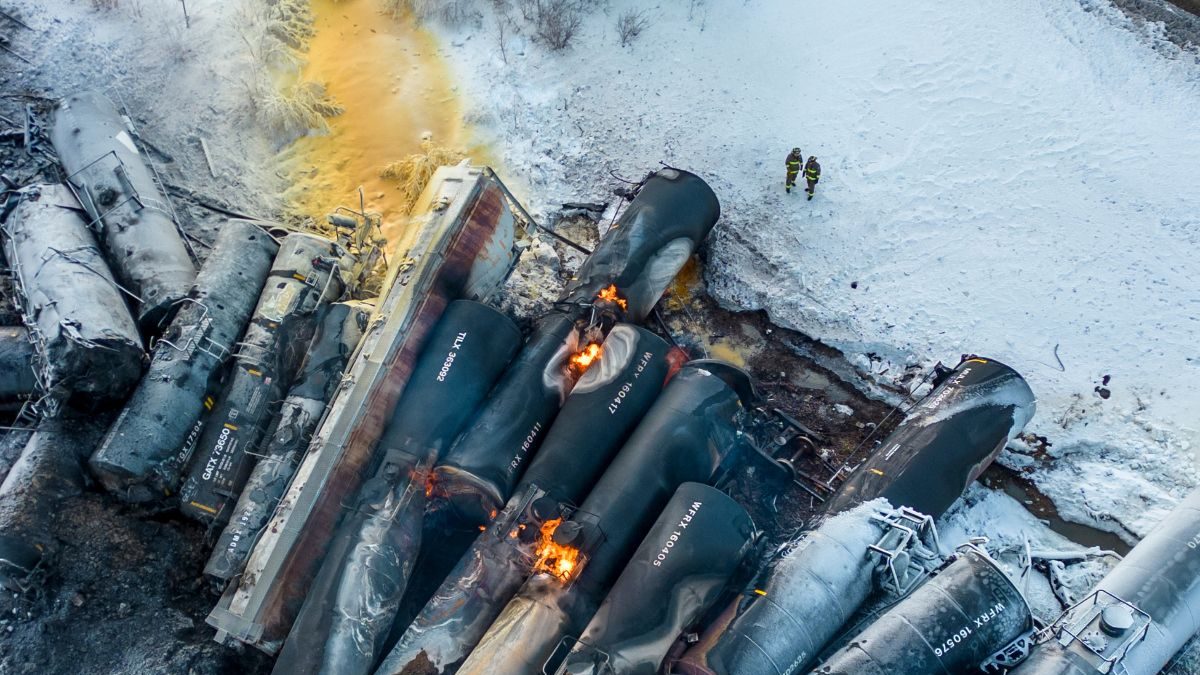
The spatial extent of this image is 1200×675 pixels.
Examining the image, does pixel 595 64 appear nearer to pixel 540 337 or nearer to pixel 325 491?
pixel 540 337

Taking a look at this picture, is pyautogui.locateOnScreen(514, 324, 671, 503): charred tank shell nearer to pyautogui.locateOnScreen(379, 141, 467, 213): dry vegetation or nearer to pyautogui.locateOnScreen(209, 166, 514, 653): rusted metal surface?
pyautogui.locateOnScreen(209, 166, 514, 653): rusted metal surface

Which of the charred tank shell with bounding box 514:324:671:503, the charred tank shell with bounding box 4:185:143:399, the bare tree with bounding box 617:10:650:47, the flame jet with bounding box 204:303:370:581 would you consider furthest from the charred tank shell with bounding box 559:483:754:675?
the bare tree with bounding box 617:10:650:47

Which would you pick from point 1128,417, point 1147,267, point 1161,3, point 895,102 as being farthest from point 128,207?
point 1161,3

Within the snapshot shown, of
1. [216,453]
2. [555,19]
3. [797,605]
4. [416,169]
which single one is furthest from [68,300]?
[555,19]

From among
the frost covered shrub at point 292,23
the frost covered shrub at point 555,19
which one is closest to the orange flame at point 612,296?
the frost covered shrub at point 555,19

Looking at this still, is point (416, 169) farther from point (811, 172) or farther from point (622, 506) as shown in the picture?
point (622, 506)

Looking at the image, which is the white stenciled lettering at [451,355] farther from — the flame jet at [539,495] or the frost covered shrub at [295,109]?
the frost covered shrub at [295,109]

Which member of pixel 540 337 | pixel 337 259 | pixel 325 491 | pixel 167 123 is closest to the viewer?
pixel 325 491
